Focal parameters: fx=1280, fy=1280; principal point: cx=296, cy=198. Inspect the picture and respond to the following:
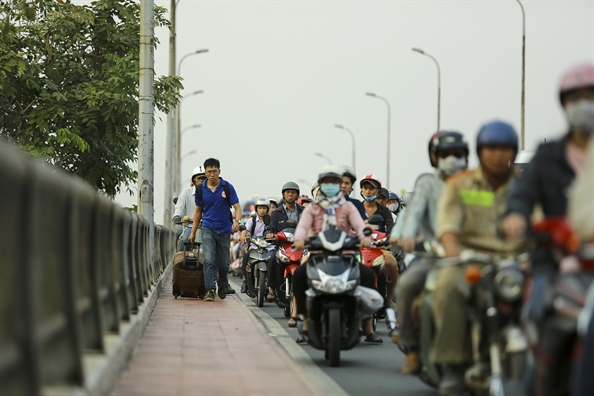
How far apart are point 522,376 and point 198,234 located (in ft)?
49.5

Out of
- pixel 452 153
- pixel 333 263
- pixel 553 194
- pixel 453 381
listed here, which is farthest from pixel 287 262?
pixel 553 194

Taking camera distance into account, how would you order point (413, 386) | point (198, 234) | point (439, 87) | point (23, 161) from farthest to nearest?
point (439, 87) < point (198, 234) < point (413, 386) < point (23, 161)

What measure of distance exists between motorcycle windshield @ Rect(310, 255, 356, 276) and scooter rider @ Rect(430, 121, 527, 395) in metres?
3.51

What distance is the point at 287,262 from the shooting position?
1669 cm

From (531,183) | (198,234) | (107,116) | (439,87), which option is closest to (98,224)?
(531,183)

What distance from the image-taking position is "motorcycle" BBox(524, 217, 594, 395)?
211 inches

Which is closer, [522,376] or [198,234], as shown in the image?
[522,376]

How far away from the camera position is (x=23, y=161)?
17.9 ft

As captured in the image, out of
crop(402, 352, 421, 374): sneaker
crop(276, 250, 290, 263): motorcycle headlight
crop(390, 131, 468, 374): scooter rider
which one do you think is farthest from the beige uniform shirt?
crop(276, 250, 290, 263): motorcycle headlight

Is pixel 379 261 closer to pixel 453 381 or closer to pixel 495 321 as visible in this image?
pixel 453 381

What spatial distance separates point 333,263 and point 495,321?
15.3ft

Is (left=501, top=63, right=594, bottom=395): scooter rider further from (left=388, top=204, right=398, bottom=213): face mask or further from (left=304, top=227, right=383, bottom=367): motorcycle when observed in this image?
(left=388, top=204, right=398, bottom=213): face mask

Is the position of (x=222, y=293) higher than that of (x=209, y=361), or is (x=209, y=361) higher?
(x=222, y=293)

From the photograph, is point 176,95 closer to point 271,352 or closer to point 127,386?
point 271,352
